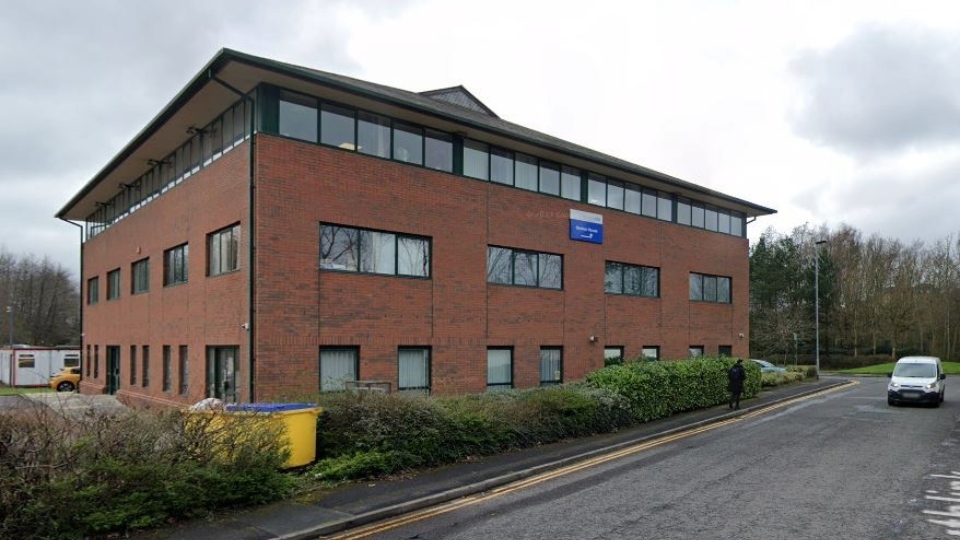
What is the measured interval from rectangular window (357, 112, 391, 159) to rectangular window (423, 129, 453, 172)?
1377 millimetres

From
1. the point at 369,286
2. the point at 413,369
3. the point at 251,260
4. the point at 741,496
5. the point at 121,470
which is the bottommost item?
the point at 741,496

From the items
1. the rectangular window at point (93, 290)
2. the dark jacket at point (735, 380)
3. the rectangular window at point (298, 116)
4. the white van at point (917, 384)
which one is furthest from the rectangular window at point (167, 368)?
the white van at point (917, 384)

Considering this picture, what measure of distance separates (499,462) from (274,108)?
954cm

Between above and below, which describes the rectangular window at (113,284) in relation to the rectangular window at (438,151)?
below

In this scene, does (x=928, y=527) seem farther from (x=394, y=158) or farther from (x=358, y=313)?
(x=394, y=158)

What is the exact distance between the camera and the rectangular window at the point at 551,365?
21770mm

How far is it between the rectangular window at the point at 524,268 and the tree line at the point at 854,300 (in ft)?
135

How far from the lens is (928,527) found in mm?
7895

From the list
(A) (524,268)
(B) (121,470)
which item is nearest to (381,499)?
(B) (121,470)

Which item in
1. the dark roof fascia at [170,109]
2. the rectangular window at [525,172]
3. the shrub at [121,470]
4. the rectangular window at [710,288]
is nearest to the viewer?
the shrub at [121,470]

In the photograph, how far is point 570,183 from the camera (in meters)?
23.4

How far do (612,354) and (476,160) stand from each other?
30.7 feet

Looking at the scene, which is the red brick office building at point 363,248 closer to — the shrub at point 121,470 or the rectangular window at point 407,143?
the rectangular window at point 407,143

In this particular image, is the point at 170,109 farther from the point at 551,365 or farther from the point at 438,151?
the point at 551,365
